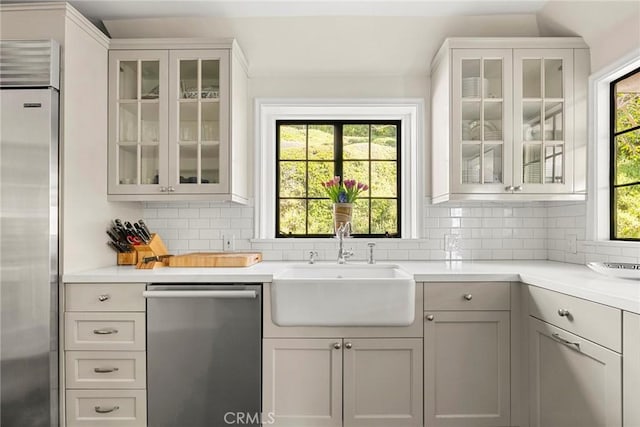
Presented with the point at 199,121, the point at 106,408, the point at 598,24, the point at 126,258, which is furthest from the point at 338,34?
the point at 106,408

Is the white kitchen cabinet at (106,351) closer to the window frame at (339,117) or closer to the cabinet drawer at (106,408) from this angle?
the cabinet drawer at (106,408)

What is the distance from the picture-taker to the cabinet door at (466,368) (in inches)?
83.2

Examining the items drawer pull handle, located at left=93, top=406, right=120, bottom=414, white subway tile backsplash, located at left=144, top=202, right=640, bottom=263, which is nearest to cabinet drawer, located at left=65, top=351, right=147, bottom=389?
drawer pull handle, located at left=93, top=406, right=120, bottom=414

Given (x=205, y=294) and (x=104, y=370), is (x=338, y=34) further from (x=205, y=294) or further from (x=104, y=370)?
(x=104, y=370)

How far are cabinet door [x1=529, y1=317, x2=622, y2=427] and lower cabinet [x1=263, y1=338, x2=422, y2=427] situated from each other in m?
0.53

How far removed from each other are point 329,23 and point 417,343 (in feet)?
6.41

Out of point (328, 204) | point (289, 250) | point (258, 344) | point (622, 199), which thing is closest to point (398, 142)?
point (328, 204)

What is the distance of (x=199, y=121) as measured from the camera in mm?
2531

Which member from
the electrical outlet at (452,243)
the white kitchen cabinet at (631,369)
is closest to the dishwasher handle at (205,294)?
the electrical outlet at (452,243)

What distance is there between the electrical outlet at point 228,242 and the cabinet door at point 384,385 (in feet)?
3.72

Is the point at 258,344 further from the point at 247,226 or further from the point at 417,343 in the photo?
the point at 247,226

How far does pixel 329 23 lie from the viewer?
268 centimetres

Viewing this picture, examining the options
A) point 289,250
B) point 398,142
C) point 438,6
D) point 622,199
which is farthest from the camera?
point 398,142

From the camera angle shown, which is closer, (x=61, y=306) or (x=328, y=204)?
(x=61, y=306)
